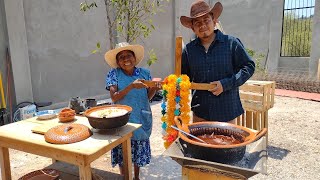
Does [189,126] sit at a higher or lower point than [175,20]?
lower

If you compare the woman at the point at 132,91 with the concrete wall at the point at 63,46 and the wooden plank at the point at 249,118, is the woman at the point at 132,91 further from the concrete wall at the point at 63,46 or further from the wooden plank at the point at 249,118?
the concrete wall at the point at 63,46

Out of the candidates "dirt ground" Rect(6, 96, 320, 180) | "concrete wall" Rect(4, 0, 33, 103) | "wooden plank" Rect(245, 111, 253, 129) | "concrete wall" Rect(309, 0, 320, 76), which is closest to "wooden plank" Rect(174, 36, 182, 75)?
"dirt ground" Rect(6, 96, 320, 180)

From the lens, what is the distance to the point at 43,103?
17.6ft

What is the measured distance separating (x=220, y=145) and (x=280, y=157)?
281 centimetres

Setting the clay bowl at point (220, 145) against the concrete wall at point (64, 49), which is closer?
the clay bowl at point (220, 145)

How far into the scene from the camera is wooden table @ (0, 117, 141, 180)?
1.80m

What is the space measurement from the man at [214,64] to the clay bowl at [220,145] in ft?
1.73

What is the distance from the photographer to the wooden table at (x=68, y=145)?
5.89ft

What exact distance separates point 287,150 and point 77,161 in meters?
3.26

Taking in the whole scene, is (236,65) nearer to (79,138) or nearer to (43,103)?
(79,138)

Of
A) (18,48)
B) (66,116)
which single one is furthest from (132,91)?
(18,48)

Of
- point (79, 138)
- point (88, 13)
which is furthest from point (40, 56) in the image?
point (79, 138)

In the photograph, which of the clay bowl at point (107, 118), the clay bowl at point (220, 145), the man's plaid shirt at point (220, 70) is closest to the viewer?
the clay bowl at point (220, 145)

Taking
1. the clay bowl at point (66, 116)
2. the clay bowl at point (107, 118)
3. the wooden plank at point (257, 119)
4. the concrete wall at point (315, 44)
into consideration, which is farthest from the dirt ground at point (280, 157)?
the concrete wall at point (315, 44)
